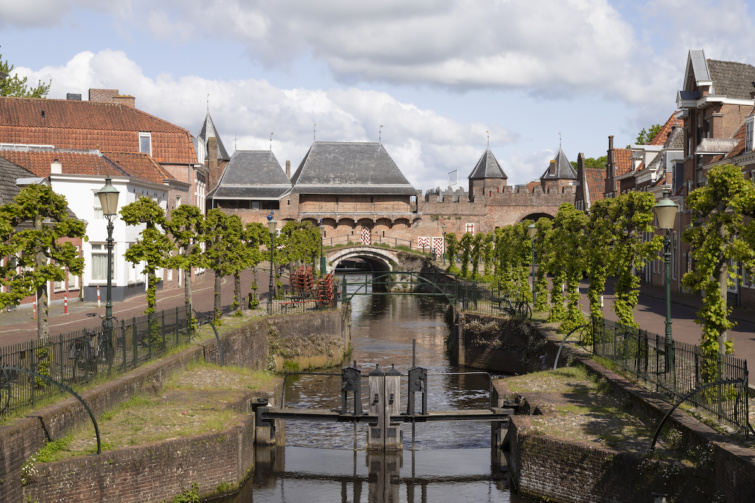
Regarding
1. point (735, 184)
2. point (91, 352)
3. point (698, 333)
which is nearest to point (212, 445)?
point (91, 352)

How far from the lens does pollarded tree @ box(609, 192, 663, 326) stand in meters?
20.0

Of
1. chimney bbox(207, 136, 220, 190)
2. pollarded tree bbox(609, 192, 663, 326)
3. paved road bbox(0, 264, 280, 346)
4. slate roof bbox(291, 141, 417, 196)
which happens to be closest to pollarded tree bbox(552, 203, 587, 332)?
pollarded tree bbox(609, 192, 663, 326)

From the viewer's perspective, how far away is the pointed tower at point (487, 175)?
83188 mm

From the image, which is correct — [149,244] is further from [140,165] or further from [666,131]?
[666,131]

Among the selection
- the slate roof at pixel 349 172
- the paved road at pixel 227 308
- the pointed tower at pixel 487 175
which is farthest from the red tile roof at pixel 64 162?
the pointed tower at pixel 487 175

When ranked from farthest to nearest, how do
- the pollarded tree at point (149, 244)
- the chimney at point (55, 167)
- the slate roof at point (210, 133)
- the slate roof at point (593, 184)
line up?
the slate roof at point (210, 133) < the slate roof at point (593, 184) < the chimney at point (55, 167) < the pollarded tree at point (149, 244)

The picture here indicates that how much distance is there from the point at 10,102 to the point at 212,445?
4021 cm

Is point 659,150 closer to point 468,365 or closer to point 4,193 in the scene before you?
point 468,365

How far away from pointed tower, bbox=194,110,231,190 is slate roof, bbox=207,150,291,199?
1.50m

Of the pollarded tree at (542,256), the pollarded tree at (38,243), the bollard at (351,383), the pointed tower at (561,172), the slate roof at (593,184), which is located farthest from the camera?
the pointed tower at (561,172)

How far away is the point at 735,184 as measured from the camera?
14703 millimetres

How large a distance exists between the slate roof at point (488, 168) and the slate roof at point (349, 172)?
42.3 ft

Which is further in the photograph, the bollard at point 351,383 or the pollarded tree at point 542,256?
the pollarded tree at point 542,256

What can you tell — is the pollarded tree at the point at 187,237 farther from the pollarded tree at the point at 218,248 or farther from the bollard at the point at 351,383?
the bollard at the point at 351,383
